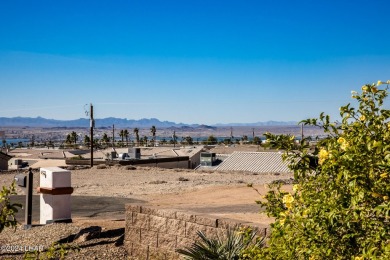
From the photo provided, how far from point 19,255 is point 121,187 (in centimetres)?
1283

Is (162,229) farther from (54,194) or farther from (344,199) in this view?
(344,199)

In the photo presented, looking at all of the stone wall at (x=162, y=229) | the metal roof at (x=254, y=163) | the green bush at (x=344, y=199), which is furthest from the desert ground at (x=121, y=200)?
the metal roof at (x=254, y=163)

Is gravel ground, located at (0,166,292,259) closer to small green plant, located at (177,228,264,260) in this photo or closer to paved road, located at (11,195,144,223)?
paved road, located at (11,195,144,223)

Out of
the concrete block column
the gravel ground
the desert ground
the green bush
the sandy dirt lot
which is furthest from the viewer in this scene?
the sandy dirt lot

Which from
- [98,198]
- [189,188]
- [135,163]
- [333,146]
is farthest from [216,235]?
[135,163]

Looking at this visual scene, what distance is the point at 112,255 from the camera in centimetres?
921

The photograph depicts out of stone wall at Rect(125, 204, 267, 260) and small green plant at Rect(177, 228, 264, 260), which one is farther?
stone wall at Rect(125, 204, 267, 260)

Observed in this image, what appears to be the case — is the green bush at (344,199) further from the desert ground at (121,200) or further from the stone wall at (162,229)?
the stone wall at (162,229)

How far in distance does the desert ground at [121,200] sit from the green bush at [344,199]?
3.77 ft

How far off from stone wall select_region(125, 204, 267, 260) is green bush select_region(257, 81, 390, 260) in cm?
305

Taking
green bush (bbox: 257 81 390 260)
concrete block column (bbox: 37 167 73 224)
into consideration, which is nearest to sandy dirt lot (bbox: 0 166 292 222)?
concrete block column (bbox: 37 167 73 224)

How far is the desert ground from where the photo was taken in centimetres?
1002

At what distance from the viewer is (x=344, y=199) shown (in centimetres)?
349

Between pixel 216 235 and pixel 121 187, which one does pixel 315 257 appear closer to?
pixel 216 235
